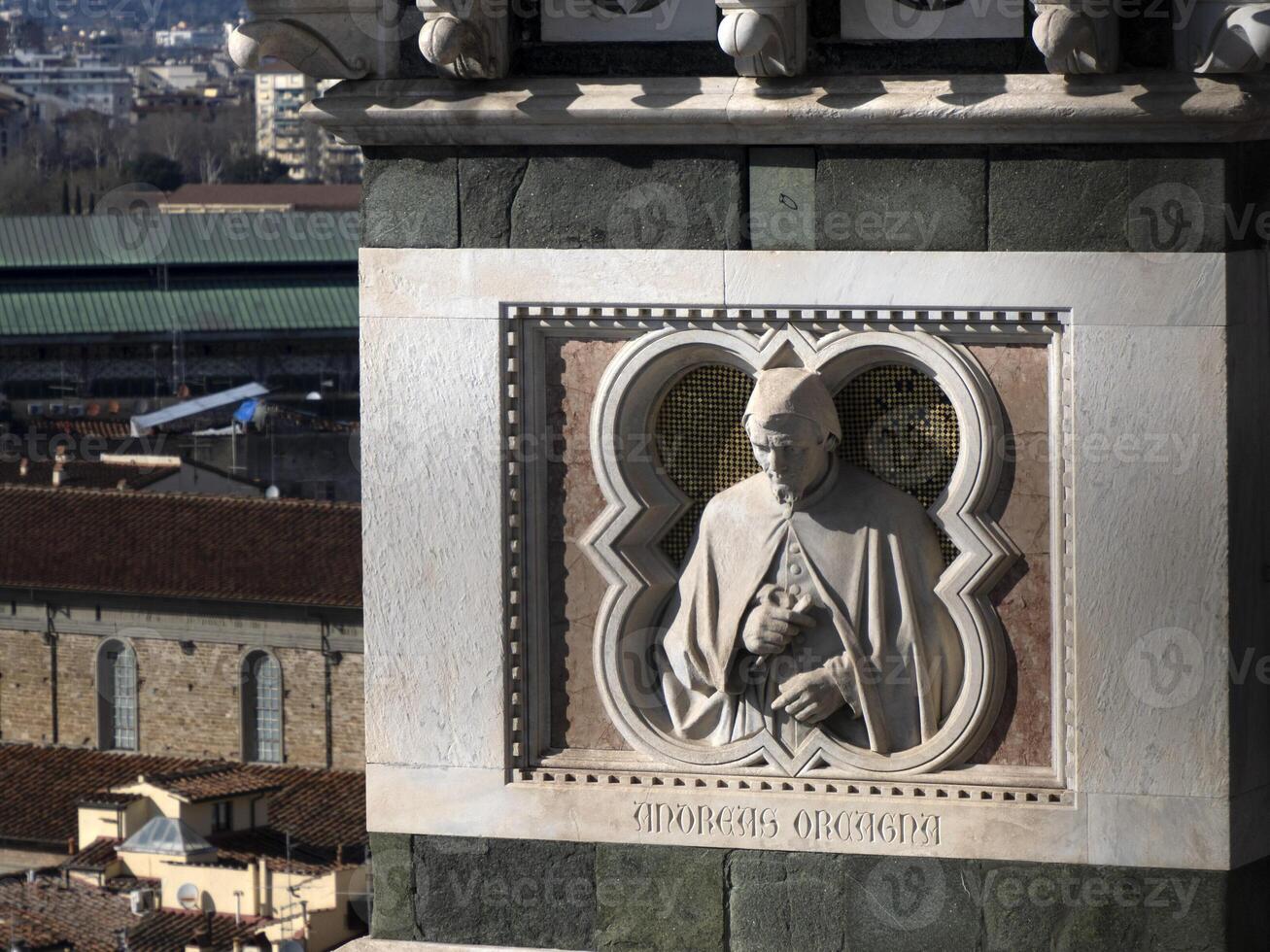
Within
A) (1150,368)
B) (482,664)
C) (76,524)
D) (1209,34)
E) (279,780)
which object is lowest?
(279,780)

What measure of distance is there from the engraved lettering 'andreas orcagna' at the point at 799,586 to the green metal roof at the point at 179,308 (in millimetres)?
82636

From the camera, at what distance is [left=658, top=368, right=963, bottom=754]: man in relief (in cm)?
682

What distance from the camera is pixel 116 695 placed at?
54688 millimetres

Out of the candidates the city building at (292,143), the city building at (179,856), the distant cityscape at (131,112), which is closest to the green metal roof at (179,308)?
the distant cityscape at (131,112)

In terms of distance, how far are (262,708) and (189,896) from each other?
503 inches

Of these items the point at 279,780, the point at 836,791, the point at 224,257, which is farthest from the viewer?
the point at 224,257

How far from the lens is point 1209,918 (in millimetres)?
6746

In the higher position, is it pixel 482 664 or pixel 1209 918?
pixel 482 664

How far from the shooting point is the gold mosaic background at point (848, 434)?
270 inches

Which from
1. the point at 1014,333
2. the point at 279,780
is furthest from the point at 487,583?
the point at 279,780

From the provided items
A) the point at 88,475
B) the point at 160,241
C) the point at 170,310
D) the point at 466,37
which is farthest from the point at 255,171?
the point at 466,37

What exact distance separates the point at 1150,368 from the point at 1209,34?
30.0 inches

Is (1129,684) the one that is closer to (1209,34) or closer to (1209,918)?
(1209,918)

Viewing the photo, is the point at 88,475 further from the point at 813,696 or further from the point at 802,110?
the point at 802,110
